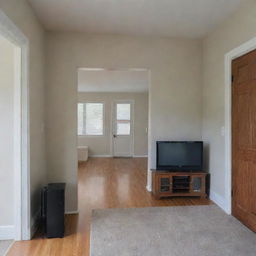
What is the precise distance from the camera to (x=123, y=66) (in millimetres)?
3598

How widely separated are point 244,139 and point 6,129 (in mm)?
2823

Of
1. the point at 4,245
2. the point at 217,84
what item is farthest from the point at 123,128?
the point at 4,245

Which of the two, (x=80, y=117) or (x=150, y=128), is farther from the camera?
(x=80, y=117)

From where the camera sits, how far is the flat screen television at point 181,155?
12.1 ft

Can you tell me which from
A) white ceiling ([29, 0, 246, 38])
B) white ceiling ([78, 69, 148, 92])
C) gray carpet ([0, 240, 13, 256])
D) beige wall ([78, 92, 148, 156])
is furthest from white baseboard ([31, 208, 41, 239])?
beige wall ([78, 92, 148, 156])

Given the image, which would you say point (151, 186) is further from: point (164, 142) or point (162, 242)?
point (162, 242)

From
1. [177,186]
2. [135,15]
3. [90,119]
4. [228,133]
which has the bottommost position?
[177,186]

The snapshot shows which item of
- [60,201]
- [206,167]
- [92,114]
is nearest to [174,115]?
[206,167]

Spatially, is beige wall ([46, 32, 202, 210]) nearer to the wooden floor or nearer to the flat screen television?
the flat screen television

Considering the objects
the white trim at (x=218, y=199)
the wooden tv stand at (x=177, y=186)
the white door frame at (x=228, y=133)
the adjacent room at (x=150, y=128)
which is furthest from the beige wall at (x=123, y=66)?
the white trim at (x=218, y=199)

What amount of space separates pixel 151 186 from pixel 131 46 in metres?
2.38

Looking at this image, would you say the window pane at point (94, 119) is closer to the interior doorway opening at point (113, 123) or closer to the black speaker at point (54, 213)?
the interior doorway opening at point (113, 123)

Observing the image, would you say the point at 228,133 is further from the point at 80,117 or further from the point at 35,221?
the point at 80,117

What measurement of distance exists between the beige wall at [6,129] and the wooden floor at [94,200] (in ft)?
1.57
